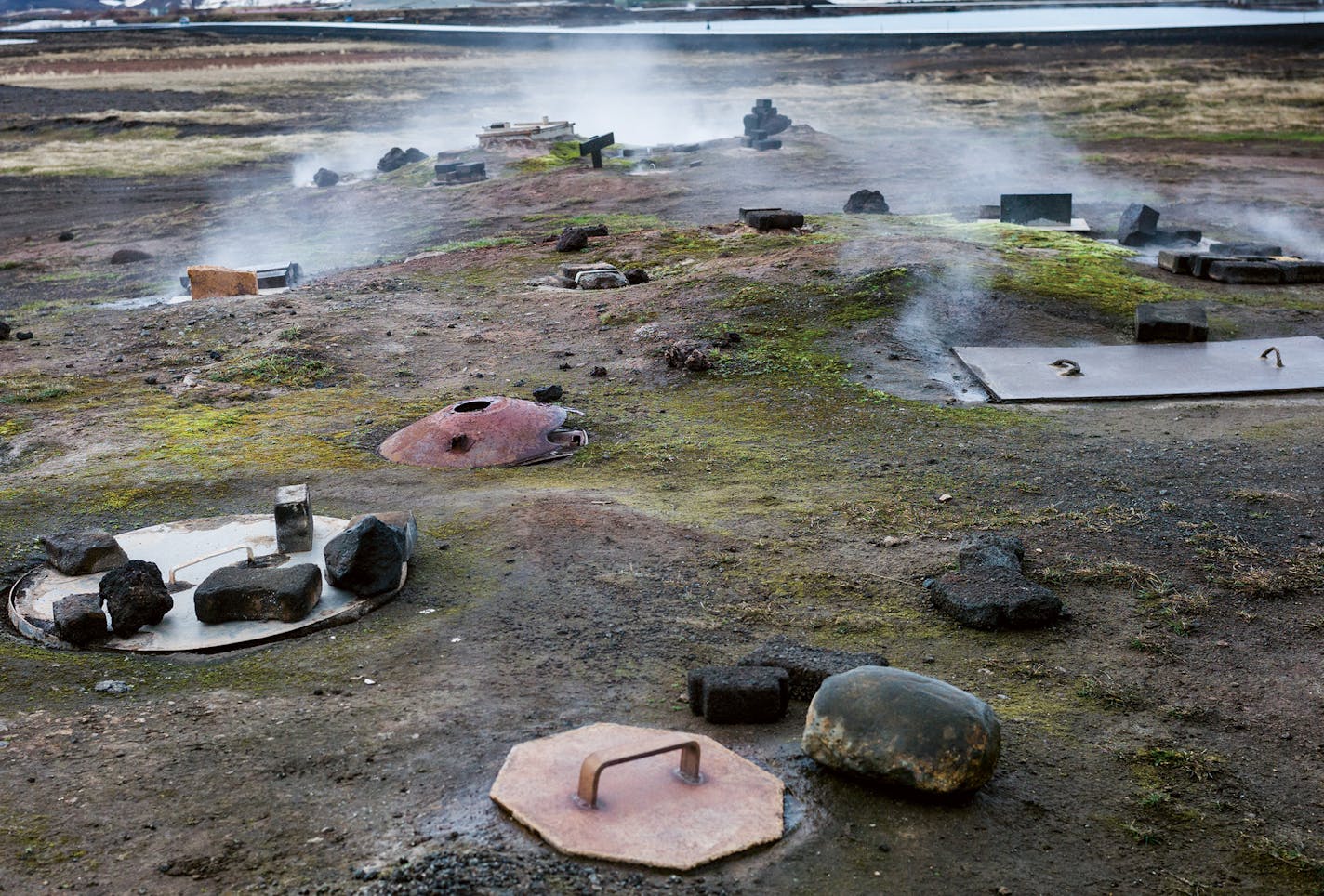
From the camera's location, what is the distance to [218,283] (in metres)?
13.1

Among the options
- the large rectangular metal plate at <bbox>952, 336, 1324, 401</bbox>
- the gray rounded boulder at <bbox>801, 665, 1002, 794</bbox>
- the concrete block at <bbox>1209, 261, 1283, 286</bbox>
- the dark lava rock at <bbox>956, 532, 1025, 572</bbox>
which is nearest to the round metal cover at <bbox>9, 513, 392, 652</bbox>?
the gray rounded boulder at <bbox>801, 665, 1002, 794</bbox>

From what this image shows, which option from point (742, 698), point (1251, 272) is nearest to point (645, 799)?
point (742, 698)

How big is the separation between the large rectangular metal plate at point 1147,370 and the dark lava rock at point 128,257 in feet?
41.5

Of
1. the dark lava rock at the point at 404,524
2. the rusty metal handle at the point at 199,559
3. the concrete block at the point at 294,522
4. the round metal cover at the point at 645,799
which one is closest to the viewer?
the round metal cover at the point at 645,799

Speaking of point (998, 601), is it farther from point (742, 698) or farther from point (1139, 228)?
point (1139, 228)

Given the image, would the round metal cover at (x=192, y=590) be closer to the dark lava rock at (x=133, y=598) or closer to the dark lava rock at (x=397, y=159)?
the dark lava rock at (x=133, y=598)

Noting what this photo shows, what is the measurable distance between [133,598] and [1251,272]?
1086 cm

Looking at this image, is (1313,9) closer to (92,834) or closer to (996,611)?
(996,611)

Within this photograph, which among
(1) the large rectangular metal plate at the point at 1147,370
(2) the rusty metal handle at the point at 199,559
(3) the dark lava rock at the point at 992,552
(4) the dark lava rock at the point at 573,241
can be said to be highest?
(4) the dark lava rock at the point at 573,241

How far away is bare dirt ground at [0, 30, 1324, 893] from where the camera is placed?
373 cm

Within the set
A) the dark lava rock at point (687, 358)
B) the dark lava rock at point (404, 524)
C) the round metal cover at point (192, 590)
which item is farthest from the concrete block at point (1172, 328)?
the round metal cover at point (192, 590)

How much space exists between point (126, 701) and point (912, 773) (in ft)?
10.3

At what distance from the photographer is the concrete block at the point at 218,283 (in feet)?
43.0

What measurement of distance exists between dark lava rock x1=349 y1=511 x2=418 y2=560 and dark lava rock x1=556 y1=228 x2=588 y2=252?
858 centimetres
